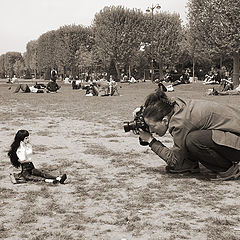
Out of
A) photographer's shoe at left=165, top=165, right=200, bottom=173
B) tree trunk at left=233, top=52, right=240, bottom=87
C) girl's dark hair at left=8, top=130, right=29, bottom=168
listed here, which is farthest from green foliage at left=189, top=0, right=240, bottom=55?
girl's dark hair at left=8, top=130, right=29, bottom=168

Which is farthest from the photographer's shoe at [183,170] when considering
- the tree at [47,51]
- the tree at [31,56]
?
the tree at [31,56]

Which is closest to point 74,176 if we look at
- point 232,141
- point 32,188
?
point 32,188

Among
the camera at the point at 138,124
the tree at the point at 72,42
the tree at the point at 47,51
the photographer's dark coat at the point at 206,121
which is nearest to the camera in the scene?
the photographer's dark coat at the point at 206,121

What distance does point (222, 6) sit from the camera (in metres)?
36.2

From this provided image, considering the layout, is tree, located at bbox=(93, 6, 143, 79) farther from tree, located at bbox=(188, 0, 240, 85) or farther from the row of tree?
tree, located at bbox=(188, 0, 240, 85)

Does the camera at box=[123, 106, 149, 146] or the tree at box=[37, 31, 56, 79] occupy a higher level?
the tree at box=[37, 31, 56, 79]

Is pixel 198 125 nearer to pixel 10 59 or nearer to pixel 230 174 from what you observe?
pixel 230 174

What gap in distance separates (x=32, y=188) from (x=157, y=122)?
1.75 m

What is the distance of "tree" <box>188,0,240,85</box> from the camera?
35656 mm

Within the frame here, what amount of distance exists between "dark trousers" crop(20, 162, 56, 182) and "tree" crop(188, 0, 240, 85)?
3203 cm

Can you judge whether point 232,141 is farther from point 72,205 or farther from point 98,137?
point 98,137

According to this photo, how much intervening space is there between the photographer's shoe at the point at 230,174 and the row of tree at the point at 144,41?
1238 inches

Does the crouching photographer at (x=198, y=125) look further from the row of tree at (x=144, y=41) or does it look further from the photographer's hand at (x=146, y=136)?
the row of tree at (x=144, y=41)

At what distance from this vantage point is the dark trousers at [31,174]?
569 cm
